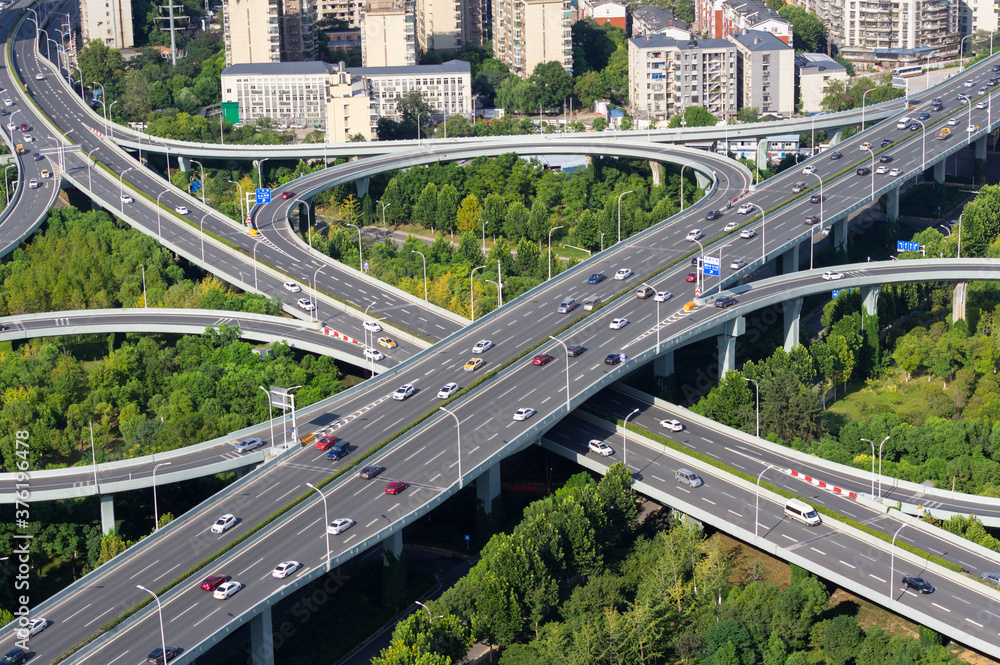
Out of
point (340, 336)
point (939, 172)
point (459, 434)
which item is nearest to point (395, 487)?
point (459, 434)

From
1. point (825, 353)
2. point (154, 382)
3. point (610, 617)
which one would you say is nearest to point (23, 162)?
point (154, 382)

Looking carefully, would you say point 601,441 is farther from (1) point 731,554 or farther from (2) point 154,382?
(2) point 154,382

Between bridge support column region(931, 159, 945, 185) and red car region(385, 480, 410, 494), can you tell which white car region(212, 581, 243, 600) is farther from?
bridge support column region(931, 159, 945, 185)

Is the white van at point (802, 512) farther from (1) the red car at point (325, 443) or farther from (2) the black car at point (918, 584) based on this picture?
(1) the red car at point (325, 443)

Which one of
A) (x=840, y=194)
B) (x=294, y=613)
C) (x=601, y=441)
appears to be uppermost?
(x=840, y=194)

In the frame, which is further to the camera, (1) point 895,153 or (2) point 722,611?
(1) point 895,153
